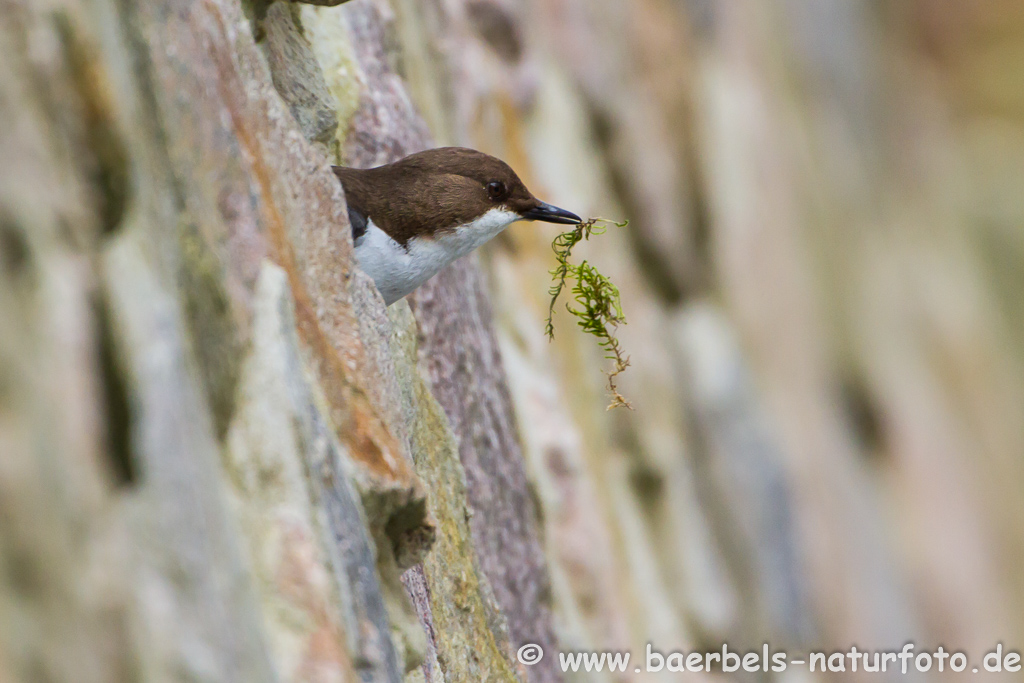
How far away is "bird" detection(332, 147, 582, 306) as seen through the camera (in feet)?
16.1

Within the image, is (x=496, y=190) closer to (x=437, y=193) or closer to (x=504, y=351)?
(x=437, y=193)

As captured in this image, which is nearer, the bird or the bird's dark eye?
the bird

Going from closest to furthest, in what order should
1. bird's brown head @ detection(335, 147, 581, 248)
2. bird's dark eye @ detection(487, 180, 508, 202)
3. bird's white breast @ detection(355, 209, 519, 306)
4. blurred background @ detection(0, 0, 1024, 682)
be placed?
blurred background @ detection(0, 0, 1024, 682) < bird's white breast @ detection(355, 209, 519, 306) < bird's brown head @ detection(335, 147, 581, 248) < bird's dark eye @ detection(487, 180, 508, 202)

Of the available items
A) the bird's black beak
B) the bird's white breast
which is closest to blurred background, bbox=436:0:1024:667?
the bird's black beak

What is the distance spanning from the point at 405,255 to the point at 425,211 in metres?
0.25

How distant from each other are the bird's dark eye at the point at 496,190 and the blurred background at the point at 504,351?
0.84 metres

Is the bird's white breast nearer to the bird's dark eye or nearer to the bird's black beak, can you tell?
the bird's dark eye

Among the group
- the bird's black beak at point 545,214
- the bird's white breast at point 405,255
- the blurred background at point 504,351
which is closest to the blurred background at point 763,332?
the blurred background at point 504,351

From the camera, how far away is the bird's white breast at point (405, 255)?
484cm

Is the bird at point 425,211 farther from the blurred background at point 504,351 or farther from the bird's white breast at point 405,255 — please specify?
the blurred background at point 504,351

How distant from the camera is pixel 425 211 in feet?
16.7

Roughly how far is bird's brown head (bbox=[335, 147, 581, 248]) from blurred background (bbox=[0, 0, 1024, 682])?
39cm

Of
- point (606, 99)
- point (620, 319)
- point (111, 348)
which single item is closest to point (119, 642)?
point (111, 348)

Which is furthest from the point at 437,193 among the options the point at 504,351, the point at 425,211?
the point at 504,351
